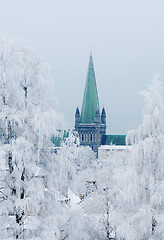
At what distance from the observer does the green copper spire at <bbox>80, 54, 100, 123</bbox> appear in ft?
335

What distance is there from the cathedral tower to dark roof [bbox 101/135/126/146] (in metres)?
1.45

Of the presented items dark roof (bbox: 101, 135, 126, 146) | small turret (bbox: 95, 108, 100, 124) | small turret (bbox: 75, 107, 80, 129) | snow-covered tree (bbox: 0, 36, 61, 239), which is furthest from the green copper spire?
snow-covered tree (bbox: 0, 36, 61, 239)

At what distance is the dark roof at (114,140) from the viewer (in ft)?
321

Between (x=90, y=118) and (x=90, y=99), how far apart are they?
5050 millimetres

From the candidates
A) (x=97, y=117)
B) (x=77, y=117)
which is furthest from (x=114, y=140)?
(x=77, y=117)

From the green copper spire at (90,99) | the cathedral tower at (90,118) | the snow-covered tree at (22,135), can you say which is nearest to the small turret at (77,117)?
the cathedral tower at (90,118)

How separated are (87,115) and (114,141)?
10242 millimetres

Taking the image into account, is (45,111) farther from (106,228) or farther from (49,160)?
(106,228)

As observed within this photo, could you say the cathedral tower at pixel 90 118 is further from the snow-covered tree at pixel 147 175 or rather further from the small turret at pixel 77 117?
the snow-covered tree at pixel 147 175

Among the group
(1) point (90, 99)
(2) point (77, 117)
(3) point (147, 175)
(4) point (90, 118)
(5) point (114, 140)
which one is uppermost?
(1) point (90, 99)

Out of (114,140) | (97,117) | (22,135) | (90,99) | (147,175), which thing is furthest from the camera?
(97,117)

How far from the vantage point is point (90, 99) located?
102562mm

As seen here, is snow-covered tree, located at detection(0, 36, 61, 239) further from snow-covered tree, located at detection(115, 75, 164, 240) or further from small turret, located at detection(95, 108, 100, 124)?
small turret, located at detection(95, 108, 100, 124)

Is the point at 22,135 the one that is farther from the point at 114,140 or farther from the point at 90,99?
the point at 90,99
